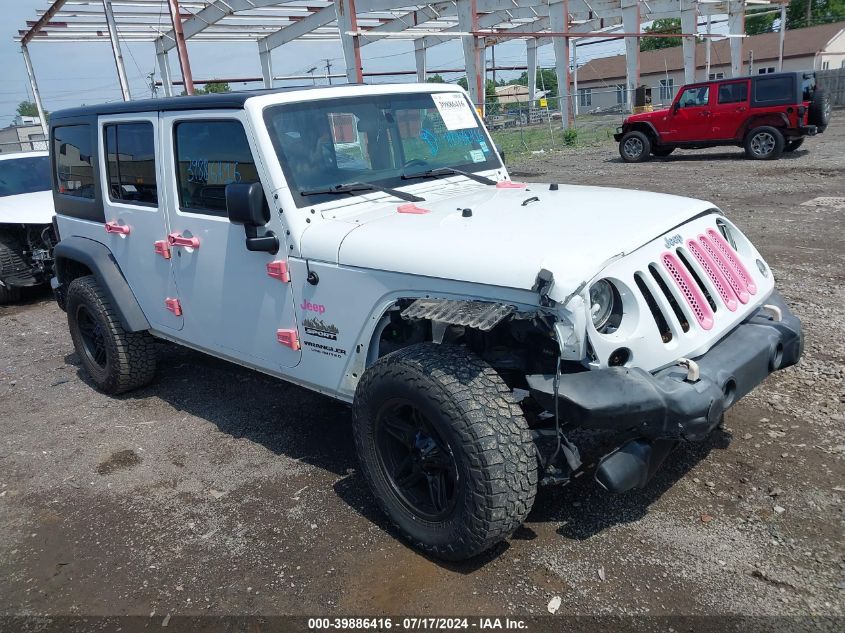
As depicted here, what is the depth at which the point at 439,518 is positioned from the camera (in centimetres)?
302

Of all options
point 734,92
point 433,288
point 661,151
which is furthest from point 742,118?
point 433,288

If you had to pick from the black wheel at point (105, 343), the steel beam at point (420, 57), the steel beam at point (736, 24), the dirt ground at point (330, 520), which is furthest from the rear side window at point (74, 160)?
the steel beam at point (420, 57)

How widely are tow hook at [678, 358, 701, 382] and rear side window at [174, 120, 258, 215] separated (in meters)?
2.30

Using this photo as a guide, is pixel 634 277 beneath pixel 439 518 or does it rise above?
above

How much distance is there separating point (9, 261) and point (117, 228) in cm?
455

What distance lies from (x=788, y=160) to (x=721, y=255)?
13.8 m

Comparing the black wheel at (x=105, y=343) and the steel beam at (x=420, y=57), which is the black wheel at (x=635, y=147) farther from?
the steel beam at (x=420, y=57)

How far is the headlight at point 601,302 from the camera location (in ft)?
9.48

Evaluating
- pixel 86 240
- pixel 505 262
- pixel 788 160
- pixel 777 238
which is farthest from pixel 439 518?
pixel 788 160

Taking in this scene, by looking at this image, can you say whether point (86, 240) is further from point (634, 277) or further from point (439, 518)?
point (634, 277)

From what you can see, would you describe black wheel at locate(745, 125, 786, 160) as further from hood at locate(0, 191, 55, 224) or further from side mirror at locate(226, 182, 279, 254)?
side mirror at locate(226, 182, 279, 254)

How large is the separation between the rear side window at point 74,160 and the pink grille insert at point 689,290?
13.3 feet

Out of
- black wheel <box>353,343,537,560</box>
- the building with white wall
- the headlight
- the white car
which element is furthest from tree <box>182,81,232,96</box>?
the building with white wall

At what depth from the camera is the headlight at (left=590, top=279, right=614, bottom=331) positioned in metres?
2.89
